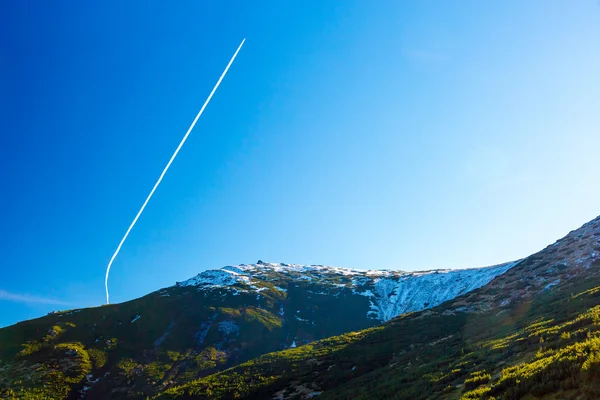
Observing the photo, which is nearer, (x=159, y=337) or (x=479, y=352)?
(x=479, y=352)

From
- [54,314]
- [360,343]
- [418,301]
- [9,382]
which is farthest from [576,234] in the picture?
[54,314]

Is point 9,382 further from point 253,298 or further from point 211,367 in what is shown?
point 253,298

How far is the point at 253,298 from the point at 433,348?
10827 centimetres

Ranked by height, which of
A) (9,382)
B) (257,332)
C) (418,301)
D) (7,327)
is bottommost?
(418,301)

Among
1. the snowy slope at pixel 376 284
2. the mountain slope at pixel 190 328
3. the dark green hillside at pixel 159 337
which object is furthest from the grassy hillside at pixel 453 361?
the snowy slope at pixel 376 284

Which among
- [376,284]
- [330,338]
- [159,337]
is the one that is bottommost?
[330,338]

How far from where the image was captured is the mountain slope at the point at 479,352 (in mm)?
14123

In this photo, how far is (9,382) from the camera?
70.9 m

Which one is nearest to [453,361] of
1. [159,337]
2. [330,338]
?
[330,338]

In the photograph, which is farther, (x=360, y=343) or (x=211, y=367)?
(x=211, y=367)

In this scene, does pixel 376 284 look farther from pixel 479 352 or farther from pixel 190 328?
pixel 479 352

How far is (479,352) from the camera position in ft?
88.0

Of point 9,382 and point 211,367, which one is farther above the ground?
point 9,382

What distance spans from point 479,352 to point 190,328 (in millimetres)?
100469
